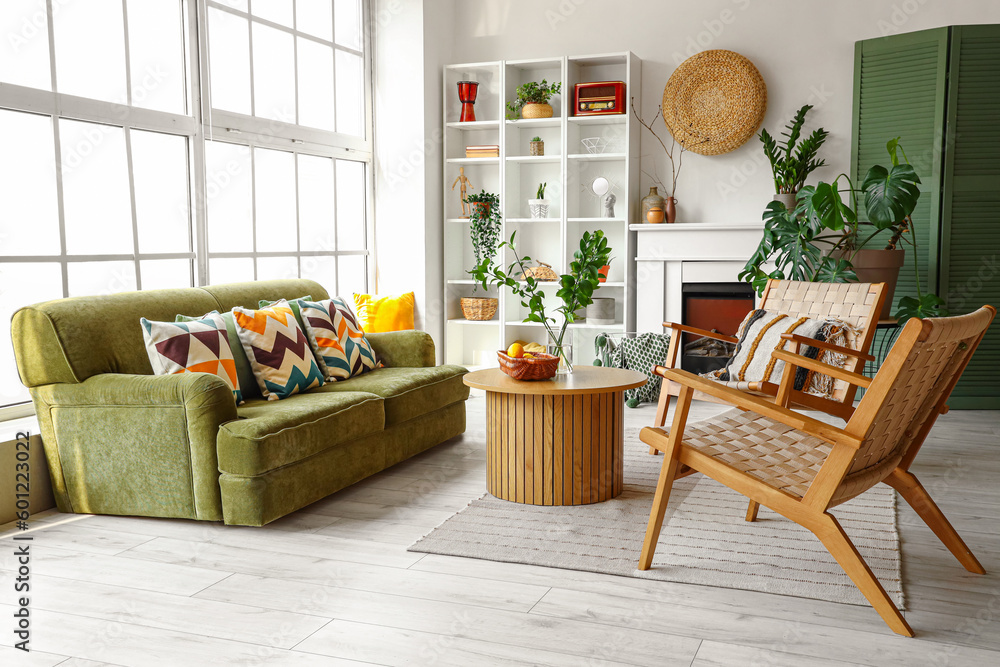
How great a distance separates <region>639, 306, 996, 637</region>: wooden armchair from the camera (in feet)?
6.86

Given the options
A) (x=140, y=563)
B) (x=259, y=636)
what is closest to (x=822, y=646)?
(x=259, y=636)

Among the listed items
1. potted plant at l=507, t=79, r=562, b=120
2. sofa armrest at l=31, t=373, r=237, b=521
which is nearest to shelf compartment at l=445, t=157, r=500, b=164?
potted plant at l=507, t=79, r=562, b=120

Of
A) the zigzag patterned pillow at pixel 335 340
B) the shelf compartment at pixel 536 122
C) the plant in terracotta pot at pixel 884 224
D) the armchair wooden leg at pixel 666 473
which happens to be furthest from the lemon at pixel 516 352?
the shelf compartment at pixel 536 122

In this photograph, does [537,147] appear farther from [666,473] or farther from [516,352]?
[666,473]

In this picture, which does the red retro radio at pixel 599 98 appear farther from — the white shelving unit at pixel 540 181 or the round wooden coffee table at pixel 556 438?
the round wooden coffee table at pixel 556 438

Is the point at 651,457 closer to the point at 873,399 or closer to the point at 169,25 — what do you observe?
the point at 873,399

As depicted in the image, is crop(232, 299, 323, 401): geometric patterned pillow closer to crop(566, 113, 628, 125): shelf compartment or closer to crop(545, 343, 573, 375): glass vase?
crop(545, 343, 573, 375): glass vase

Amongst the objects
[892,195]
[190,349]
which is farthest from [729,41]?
[190,349]

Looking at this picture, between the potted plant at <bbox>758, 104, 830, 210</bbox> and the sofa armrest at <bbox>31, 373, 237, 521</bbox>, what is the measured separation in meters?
3.94

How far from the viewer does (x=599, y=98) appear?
5.73 meters

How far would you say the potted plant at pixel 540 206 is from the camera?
19.7 ft

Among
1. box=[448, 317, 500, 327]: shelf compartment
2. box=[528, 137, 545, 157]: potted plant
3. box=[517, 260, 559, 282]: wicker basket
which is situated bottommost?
box=[448, 317, 500, 327]: shelf compartment

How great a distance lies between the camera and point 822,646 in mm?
2092

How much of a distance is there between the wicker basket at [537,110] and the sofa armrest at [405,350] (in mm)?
2223
